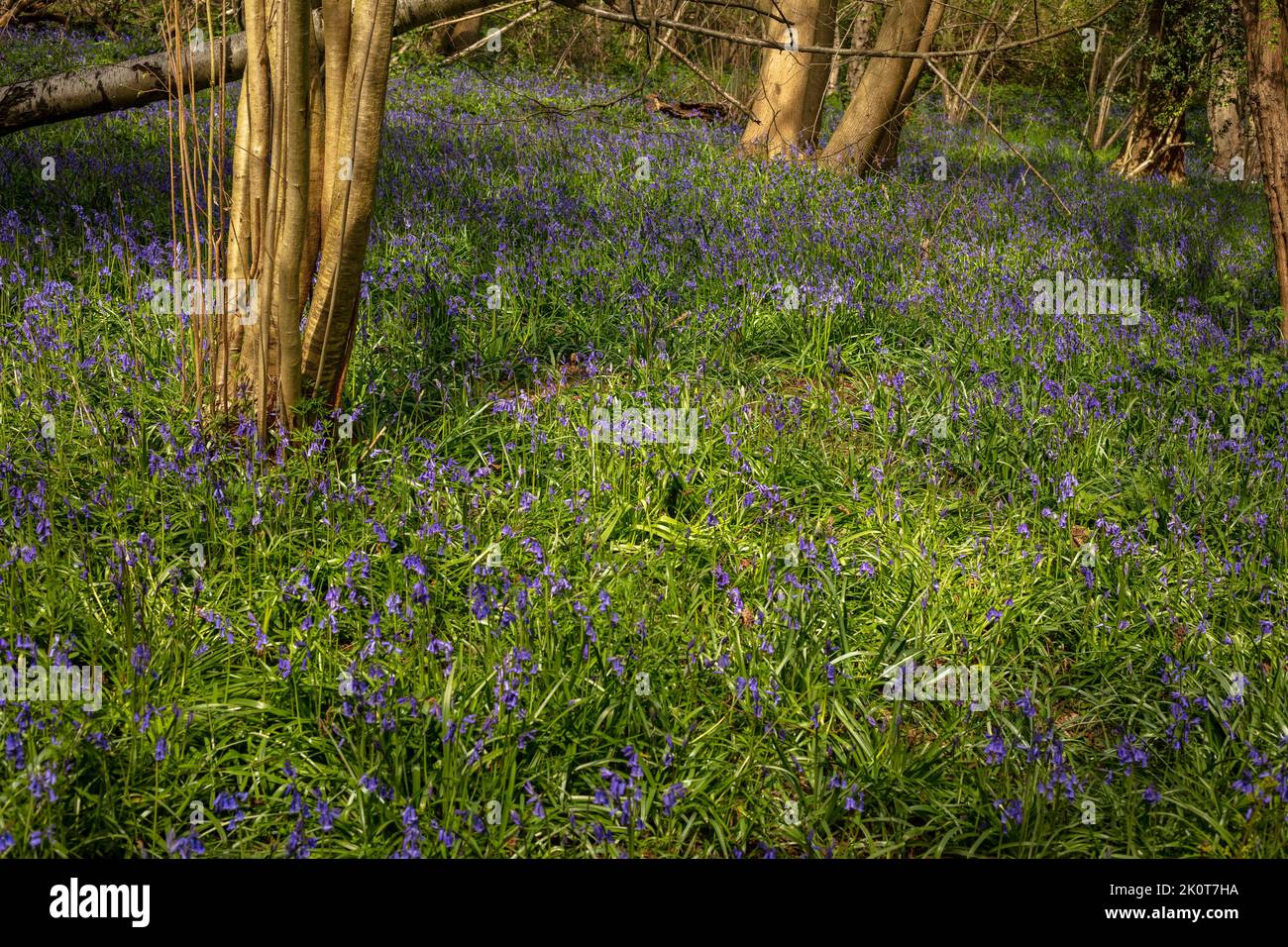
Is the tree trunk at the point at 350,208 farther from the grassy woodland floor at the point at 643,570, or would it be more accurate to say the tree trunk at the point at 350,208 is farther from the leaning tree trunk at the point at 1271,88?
the leaning tree trunk at the point at 1271,88

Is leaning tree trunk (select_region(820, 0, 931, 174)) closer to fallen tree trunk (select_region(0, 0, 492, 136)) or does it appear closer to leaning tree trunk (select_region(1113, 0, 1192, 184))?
leaning tree trunk (select_region(1113, 0, 1192, 184))

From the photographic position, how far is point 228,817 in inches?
109

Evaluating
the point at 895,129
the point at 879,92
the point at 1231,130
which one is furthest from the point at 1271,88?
the point at 1231,130

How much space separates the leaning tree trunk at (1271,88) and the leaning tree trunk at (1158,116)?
8.34 m

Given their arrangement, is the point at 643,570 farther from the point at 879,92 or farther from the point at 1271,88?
the point at 879,92

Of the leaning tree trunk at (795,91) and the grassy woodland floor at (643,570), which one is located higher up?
the leaning tree trunk at (795,91)

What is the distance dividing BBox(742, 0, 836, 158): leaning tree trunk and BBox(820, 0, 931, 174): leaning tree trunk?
0.37 metres

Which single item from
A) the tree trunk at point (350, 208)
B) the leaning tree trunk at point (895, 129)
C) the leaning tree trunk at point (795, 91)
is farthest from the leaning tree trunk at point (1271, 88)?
the tree trunk at point (350, 208)

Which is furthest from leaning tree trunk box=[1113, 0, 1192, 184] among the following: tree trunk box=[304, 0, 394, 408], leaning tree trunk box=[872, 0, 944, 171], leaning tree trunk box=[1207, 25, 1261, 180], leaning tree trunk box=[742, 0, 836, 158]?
tree trunk box=[304, 0, 394, 408]

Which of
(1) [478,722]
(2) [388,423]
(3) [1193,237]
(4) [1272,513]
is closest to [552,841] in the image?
(1) [478,722]

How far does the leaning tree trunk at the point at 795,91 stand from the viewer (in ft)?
33.3

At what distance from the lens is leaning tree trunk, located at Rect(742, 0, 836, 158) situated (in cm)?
1014

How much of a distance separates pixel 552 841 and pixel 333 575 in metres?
1.28

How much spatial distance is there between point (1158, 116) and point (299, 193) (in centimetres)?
1349
